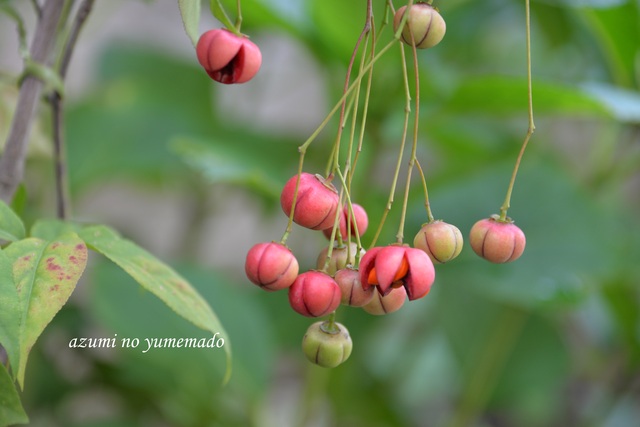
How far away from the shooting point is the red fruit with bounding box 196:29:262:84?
0.39 meters

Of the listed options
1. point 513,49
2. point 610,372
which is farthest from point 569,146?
A: point 610,372

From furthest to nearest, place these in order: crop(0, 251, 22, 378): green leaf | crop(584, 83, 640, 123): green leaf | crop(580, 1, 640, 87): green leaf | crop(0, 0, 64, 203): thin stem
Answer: crop(580, 1, 640, 87): green leaf < crop(584, 83, 640, 123): green leaf < crop(0, 0, 64, 203): thin stem < crop(0, 251, 22, 378): green leaf

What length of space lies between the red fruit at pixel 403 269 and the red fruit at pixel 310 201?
40mm

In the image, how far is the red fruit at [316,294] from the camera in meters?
0.40

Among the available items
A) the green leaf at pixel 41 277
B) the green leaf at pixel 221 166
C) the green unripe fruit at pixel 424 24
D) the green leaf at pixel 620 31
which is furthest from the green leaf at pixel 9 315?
the green leaf at pixel 620 31

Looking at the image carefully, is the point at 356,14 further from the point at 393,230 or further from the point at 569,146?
the point at 569,146

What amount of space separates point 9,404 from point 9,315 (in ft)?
0.18

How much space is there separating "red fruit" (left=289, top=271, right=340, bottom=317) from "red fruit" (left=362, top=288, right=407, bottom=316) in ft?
0.09

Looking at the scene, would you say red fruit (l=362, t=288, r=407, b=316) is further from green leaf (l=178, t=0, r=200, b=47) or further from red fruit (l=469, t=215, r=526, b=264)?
green leaf (l=178, t=0, r=200, b=47)

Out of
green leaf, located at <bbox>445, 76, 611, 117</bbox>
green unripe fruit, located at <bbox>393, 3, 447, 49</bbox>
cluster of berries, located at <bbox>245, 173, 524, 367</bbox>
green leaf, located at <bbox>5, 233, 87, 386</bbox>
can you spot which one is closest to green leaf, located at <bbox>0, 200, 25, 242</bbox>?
green leaf, located at <bbox>5, 233, 87, 386</bbox>

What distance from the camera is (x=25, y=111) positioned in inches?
19.0

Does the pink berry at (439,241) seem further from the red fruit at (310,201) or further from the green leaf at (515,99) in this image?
the green leaf at (515,99)

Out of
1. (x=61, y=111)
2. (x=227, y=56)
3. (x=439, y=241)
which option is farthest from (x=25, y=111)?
(x=439, y=241)

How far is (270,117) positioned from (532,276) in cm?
127
